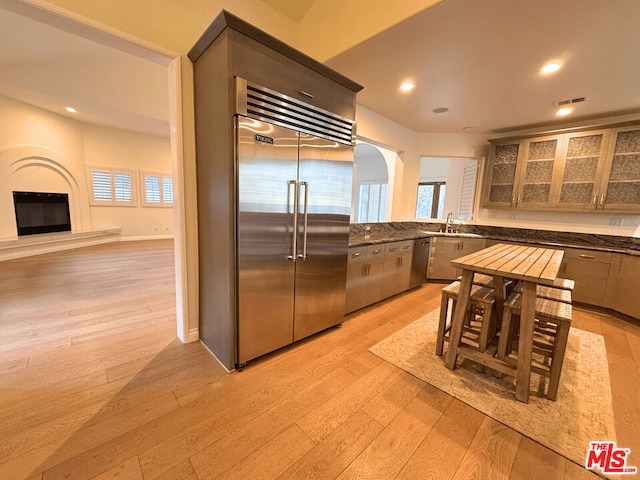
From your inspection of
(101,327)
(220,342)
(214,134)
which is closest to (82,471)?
(220,342)

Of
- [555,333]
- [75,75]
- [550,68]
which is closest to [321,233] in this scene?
[555,333]

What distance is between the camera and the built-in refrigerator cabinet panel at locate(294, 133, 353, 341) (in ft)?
7.06

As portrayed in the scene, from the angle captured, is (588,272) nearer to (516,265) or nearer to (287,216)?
(516,265)

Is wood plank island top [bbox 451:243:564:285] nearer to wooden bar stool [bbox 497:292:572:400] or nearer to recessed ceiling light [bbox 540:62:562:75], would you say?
wooden bar stool [bbox 497:292:572:400]

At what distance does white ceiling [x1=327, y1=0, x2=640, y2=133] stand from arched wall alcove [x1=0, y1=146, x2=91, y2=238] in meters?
6.78

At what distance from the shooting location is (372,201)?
9008mm

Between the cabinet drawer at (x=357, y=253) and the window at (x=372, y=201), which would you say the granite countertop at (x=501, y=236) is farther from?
the window at (x=372, y=201)

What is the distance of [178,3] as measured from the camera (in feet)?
6.42

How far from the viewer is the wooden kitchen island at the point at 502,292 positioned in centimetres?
172

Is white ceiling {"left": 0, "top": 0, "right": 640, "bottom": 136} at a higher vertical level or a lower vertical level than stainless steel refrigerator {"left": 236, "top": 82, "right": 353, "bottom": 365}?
higher

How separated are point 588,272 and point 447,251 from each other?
5.52ft

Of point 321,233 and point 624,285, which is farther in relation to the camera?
point 624,285

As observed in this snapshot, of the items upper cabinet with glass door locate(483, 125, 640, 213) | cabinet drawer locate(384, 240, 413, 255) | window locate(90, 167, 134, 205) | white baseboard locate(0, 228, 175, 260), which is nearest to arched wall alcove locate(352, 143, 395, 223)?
upper cabinet with glass door locate(483, 125, 640, 213)

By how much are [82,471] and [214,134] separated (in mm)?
2018
